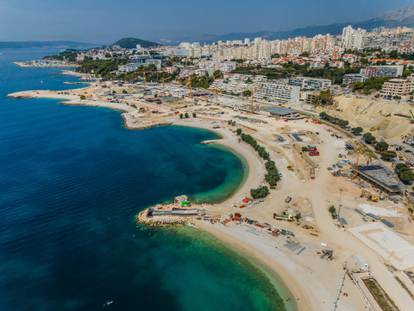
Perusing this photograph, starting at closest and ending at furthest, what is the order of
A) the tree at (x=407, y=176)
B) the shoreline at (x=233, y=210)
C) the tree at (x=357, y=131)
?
1. the shoreline at (x=233, y=210)
2. the tree at (x=407, y=176)
3. the tree at (x=357, y=131)

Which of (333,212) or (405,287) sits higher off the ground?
(333,212)

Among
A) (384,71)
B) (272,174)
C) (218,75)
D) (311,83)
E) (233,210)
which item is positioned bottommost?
(233,210)


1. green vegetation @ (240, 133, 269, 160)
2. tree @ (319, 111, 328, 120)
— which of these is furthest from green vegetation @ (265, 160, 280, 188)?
tree @ (319, 111, 328, 120)

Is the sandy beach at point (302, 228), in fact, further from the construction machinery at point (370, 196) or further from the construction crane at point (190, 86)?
the construction crane at point (190, 86)

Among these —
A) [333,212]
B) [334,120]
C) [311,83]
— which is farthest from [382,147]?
[311,83]

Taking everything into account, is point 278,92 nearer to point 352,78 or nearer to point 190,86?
point 352,78

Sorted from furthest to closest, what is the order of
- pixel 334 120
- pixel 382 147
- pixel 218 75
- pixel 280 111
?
1. pixel 218 75
2. pixel 280 111
3. pixel 334 120
4. pixel 382 147

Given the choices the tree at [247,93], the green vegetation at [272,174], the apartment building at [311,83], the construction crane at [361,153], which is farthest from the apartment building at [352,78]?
the green vegetation at [272,174]

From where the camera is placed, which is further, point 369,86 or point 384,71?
point 384,71
